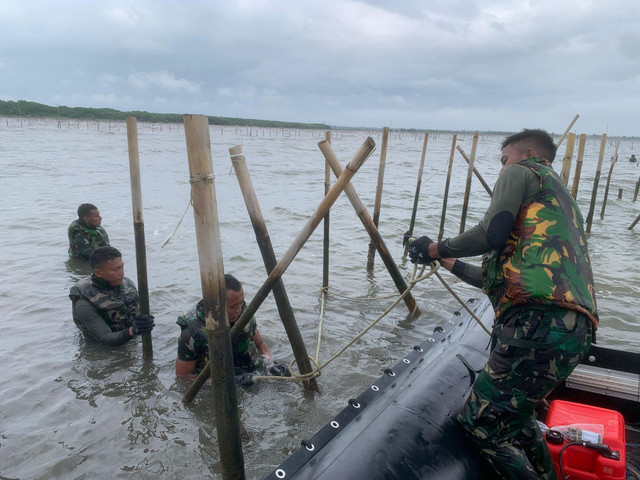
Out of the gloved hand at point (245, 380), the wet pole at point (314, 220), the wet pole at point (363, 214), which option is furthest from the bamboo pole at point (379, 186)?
the wet pole at point (314, 220)

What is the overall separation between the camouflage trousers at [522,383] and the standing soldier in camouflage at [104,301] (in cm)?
370

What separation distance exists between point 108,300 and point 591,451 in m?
4.78

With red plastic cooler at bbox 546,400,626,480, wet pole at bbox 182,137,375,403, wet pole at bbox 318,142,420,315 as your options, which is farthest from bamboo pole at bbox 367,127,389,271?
red plastic cooler at bbox 546,400,626,480

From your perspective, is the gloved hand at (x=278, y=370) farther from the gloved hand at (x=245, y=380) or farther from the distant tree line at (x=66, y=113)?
the distant tree line at (x=66, y=113)

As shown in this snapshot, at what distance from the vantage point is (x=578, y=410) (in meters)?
3.19

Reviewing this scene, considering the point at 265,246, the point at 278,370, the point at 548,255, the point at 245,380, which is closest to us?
the point at 548,255

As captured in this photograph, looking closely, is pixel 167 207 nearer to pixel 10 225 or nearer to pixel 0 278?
pixel 10 225

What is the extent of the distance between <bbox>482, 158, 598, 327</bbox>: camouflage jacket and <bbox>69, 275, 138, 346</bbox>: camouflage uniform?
4035mm

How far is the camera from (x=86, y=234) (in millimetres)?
8383

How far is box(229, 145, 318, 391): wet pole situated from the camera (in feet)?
12.3

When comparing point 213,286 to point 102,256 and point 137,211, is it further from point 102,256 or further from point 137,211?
point 102,256

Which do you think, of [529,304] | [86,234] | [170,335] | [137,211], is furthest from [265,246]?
[86,234]

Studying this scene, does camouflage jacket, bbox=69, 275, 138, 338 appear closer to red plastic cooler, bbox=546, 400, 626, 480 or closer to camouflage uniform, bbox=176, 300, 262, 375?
camouflage uniform, bbox=176, 300, 262, 375

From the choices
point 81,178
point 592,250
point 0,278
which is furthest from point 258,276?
point 81,178
